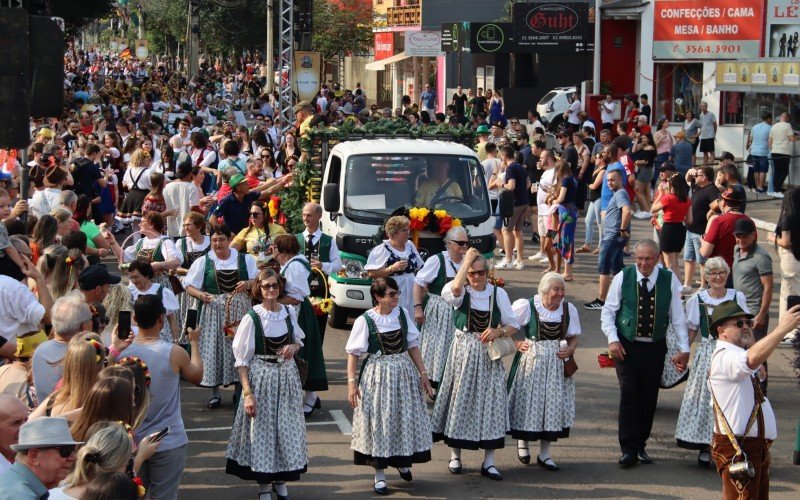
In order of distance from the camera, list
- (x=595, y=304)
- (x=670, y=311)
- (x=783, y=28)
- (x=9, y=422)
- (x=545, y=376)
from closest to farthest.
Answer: (x=9, y=422) < (x=545, y=376) < (x=670, y=311) < (x=595, y=304) < (x=783, y=28)

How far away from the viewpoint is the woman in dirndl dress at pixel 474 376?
376 inches

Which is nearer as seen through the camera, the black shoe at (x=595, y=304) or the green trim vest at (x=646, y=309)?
the green trim vest at (x=646, y=309)

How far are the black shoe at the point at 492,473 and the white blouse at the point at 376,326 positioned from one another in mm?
1228

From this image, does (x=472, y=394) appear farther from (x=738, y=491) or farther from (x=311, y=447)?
(x=738, y=491)

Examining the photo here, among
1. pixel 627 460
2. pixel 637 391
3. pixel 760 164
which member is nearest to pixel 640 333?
pixel 637 391

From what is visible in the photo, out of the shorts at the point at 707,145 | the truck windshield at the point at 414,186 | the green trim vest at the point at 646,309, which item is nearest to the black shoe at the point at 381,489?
the green trim vest at the point at 646,309

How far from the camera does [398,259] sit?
11898 mm

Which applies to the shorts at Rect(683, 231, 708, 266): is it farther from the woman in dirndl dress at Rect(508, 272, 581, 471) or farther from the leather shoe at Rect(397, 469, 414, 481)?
the leather shoe at Rect(397, 469, 414, 481)

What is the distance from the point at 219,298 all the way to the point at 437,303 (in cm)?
202

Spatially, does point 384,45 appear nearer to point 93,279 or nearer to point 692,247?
point 692,247

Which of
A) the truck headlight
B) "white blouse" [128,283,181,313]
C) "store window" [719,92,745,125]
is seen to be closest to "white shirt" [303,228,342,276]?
the truck headlight

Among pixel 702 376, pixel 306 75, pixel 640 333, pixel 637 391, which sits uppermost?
pixel 306 75

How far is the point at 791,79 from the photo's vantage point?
26.2 m

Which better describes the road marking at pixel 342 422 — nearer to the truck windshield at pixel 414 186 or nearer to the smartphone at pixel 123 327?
the truck windshield at pixel 414 186
